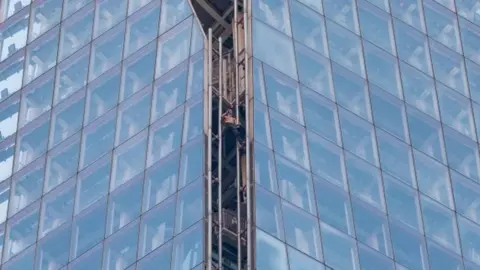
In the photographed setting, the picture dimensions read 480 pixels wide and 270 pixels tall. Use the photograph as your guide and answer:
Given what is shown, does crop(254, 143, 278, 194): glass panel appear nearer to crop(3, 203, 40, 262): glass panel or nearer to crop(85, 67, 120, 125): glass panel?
crop(85, 67, 120, 125): glass panel

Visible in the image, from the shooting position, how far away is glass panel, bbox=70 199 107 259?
6994 cm

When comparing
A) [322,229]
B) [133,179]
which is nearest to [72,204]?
[133,179]

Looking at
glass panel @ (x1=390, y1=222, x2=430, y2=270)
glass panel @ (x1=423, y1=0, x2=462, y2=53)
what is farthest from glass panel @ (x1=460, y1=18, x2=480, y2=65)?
glass panel @ (x1=390, y1=222, x2=430, y2=270)

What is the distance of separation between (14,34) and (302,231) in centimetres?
1783

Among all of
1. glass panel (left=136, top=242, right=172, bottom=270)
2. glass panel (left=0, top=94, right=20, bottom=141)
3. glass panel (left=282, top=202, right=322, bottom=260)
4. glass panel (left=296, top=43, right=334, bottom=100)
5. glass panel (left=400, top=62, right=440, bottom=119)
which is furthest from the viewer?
glass panel (left=0, top=94, right=20, bottom=141)

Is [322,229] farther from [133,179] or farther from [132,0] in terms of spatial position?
[132,0]

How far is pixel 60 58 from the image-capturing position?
77.1 metres

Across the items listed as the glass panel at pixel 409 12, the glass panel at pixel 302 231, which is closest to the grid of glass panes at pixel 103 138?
the glass panel at pixel 302 231

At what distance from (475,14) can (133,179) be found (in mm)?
16433

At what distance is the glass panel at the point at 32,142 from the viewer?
75.2 metres

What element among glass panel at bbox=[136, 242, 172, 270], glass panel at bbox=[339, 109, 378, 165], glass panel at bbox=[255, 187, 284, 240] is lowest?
glass panel at bbox=[136, 242, 172, 270]

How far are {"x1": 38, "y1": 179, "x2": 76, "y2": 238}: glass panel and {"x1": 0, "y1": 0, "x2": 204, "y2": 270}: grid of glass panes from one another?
0.10ft

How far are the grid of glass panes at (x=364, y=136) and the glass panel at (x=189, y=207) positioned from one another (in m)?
1.64

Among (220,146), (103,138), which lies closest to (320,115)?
(220,146)
